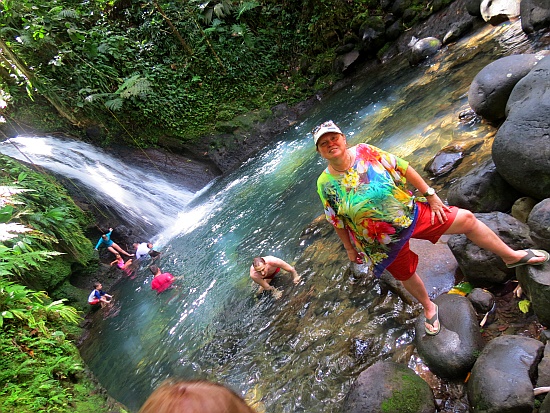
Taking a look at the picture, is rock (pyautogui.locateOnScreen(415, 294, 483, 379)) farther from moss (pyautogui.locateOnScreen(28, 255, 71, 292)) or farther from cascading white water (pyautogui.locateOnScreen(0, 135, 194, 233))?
cascading white water (pyautogui.locateOnScreen(0, 135, 194, 233))

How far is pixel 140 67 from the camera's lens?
635 inches

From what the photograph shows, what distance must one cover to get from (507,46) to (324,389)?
9372mm

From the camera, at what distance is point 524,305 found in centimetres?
304

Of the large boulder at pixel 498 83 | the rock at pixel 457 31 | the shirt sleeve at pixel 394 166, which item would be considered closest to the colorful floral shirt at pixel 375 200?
the shirt sleeve at pixel 394 166

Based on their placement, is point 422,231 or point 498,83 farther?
point 498,83

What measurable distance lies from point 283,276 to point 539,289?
3.91m

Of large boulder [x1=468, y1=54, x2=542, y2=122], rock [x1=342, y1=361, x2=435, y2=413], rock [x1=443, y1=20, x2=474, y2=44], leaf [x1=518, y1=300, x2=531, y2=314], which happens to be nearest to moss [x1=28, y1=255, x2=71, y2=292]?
rock [x1=342, y1=361, x2=435, y2=413]

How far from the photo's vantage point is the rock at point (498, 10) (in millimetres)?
9578

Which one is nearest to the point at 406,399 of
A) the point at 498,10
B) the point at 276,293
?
the point at 276,293

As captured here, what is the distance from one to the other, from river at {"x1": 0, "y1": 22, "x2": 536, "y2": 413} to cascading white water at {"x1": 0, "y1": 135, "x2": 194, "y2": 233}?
6 cm

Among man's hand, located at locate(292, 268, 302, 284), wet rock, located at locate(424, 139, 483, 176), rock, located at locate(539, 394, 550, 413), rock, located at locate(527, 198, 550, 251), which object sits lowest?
man's hand, located at locate(292, 268, 302, 284)

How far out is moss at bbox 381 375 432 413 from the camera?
2.71m

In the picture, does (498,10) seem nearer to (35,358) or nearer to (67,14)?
(35,358)

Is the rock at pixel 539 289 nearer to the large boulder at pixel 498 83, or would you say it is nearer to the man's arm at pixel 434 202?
the man's arm at pixel 434 202
